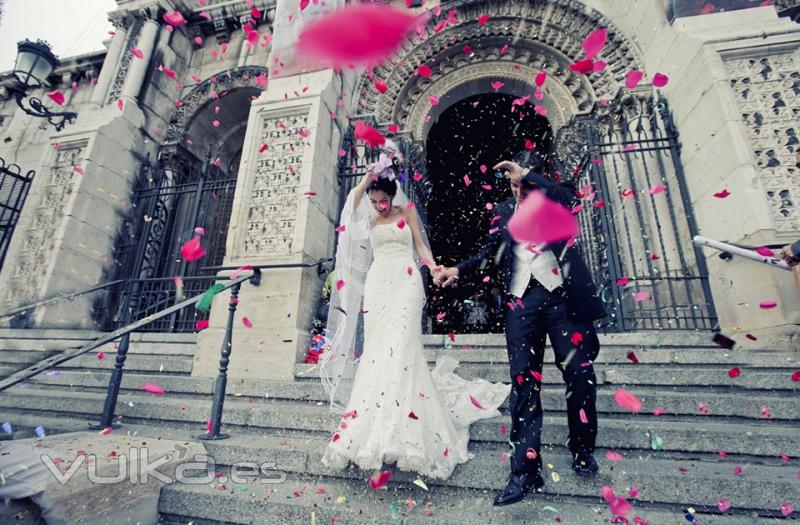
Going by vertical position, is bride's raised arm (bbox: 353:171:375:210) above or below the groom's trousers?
above

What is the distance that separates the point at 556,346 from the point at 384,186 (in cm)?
188

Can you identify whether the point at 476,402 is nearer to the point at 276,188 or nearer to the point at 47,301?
the point at 276,188

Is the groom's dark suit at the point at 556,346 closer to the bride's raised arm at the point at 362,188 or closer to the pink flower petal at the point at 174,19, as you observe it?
the bride's raised arm at the point at 362,188

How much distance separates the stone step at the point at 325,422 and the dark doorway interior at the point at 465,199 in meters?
7.44

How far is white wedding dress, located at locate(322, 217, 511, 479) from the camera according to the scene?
2.44m

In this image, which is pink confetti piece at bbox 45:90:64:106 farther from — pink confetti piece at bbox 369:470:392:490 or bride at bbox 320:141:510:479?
pink confetti piece at bbox 369:470:392:490

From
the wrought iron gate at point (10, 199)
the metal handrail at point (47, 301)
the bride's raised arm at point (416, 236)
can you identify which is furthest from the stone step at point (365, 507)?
the wrought iron gate at point (10, 199)

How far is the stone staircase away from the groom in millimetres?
195

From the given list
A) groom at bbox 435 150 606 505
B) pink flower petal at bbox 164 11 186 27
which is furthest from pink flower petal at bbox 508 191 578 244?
pink flower petal at bbox 164 11 186 27

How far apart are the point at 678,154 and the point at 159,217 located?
871cm

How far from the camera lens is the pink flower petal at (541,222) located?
8.43ft

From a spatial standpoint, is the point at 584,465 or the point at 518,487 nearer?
the point at 518,487

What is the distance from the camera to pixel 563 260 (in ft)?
8.85

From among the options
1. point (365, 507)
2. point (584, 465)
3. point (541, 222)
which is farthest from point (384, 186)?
point (584, 465)
